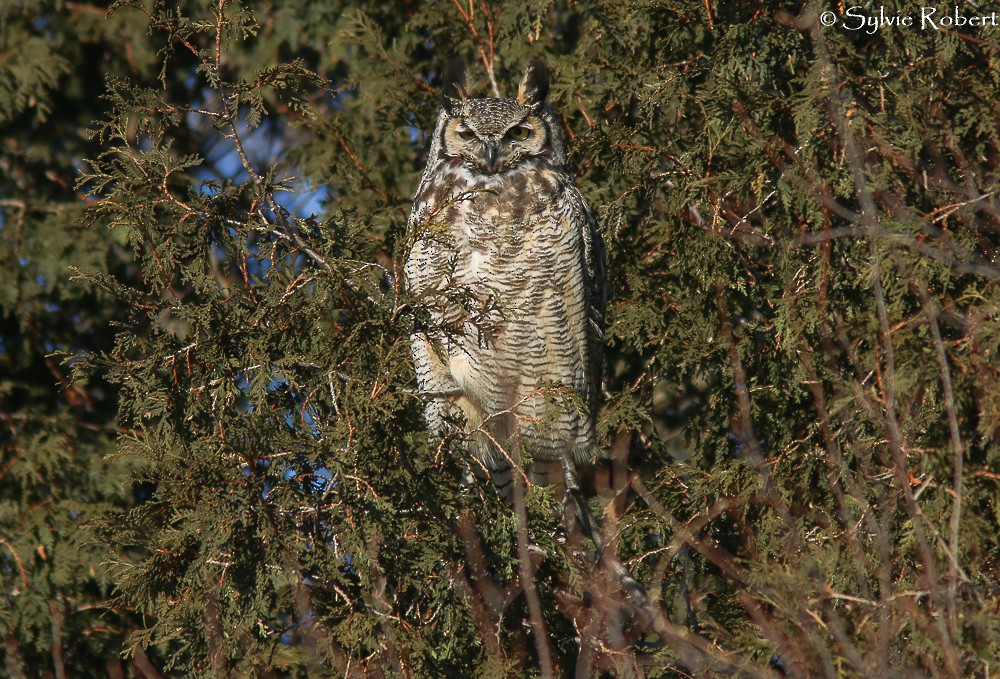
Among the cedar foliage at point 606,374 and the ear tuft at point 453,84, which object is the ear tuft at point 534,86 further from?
the ear tuft at point 453,84

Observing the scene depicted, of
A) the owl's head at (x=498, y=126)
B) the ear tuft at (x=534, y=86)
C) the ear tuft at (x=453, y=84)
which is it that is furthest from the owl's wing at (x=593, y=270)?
the ear tuft at (x=453, y=84)

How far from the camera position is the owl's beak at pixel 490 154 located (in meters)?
3.84

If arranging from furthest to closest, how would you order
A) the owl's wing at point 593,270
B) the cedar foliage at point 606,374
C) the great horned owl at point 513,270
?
the owl's wing at point 593,270, the great horned owl at point 513,270, the cedar foliage at point 606,374

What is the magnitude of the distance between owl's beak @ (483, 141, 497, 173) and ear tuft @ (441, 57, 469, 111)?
297 millimetres

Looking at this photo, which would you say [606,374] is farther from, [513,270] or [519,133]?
[519,133]

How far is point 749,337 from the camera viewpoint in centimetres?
362

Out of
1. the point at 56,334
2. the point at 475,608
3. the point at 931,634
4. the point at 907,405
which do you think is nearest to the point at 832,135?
the point at 907,405

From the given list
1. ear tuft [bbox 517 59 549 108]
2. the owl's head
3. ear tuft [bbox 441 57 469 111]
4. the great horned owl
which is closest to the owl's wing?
the great horned owl

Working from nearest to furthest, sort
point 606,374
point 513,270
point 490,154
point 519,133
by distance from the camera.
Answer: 1. point 513,270
2. point 490,154
3. point 519,133
4. point 606,374

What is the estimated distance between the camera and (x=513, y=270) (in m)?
3.65

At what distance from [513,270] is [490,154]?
1.69ft

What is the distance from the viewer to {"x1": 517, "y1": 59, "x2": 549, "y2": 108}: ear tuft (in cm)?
396

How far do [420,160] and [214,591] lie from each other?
2563 mm

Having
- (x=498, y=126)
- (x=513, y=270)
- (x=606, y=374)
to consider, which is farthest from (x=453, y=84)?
(x=606, y=374)
